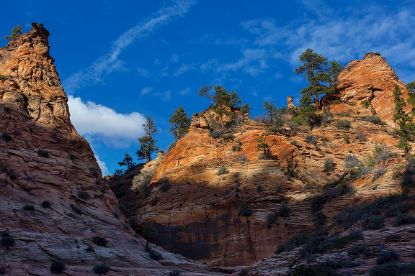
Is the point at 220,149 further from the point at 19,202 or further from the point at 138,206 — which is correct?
the point at 19,202

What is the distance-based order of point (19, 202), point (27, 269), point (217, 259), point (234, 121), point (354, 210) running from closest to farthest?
point (27, 269)
point (19, 202)
point (354, 210)
point (217, 259)
point (234, 121)

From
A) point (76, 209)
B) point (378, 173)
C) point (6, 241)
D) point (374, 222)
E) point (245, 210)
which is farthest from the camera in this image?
point (245, 210)

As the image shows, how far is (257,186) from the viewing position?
37.2 meters

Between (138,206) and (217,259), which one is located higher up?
(138,206)

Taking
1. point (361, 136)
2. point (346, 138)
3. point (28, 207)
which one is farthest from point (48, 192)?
point (361, 136)

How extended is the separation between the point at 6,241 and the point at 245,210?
18.4 metres

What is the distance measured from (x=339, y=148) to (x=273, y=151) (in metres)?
6.46

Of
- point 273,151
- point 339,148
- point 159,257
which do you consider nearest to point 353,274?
point 159,257

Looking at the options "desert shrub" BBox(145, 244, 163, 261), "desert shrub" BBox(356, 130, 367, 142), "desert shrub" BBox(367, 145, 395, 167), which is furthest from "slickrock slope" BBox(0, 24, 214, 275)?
"desert shrub" BBox(356, 130, 367, 142)

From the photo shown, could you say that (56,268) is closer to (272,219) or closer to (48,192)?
(48,192)

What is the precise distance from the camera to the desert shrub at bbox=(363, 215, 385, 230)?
69.9 feet

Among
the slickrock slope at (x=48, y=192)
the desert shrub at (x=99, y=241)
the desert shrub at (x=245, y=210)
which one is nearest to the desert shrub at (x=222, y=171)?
the desert shrub at (x=245, y=210)

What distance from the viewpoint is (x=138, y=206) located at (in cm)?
4097

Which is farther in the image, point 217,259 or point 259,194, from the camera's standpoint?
point 259,194
